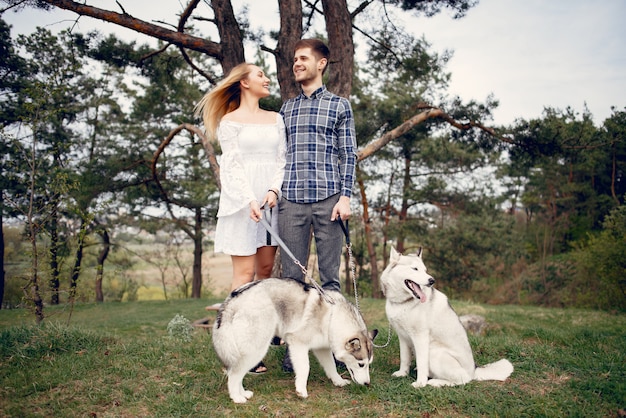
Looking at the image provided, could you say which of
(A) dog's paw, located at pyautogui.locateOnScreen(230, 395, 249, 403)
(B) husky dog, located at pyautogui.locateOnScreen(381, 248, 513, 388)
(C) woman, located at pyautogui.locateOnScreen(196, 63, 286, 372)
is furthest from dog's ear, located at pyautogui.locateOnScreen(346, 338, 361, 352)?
(C) woman, located at pyautogui.locateOnScreen(196, 63, 286, 372)

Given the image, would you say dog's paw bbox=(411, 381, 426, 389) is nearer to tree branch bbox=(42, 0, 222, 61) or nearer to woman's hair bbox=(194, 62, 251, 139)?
woman's hair bbox=(194, 62, 251, 139)

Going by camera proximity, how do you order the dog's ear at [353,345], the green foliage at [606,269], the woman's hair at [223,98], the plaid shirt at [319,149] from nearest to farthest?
the dog's ear at [353,345] → the plaid shirt at [319,149] → the woman's hair at [223,98] → the green foliage at [606,269]

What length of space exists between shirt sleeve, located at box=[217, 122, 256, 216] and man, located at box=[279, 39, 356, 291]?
1.20 ft

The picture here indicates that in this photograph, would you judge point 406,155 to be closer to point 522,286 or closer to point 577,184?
point 522,286

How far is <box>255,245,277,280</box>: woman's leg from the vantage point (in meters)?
3.91

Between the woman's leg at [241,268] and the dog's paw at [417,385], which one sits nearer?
the dog's paw at [417,385]

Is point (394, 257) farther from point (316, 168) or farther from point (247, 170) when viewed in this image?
point (247, 170)

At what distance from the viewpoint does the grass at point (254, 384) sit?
3.07m

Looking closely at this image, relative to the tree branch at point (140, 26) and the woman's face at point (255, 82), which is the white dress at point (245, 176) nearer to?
the woman's face at point (255, 82)

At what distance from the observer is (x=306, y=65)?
3633 mm

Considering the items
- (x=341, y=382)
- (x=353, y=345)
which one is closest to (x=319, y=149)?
(x=353, y=345)

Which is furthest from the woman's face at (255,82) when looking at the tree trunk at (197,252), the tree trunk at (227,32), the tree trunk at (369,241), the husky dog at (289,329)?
the tree trunk at (197,252)

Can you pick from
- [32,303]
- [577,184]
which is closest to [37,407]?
[32,303]

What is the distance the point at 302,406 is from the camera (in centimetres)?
314
